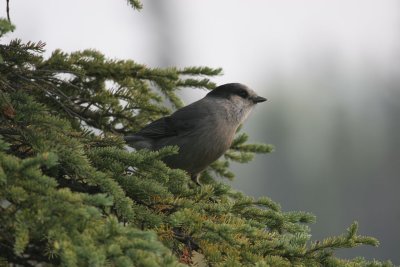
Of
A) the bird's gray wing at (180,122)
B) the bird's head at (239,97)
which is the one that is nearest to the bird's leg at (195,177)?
the bird's gray wing at (180,122)

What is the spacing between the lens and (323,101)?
7300 cm

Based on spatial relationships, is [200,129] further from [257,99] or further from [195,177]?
[257,99]

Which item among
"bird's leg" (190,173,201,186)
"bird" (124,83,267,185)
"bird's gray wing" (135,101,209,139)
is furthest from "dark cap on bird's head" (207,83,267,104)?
"bird's leg" (190,173,201,186)

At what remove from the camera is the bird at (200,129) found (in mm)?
5715

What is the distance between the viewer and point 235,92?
650cm

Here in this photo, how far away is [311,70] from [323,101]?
7.15m

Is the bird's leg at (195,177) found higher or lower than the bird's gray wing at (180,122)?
lower

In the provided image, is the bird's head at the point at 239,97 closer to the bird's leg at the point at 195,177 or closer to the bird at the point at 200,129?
the bird at the point at 200,129

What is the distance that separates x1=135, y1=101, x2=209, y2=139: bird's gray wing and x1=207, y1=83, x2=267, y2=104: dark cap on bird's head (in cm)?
29

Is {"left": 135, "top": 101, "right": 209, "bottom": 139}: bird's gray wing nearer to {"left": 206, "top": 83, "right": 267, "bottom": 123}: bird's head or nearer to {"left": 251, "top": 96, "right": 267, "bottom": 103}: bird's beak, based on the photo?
{"left": 206, "top": 83, "right": 267, "bottom": 123}: bird's head

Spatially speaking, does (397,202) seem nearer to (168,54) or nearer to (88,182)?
(168,54)

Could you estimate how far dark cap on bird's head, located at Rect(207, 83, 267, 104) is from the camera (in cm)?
646

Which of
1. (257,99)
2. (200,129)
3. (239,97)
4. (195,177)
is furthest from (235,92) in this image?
(195,177)

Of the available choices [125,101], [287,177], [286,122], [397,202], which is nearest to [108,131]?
[125,101]
